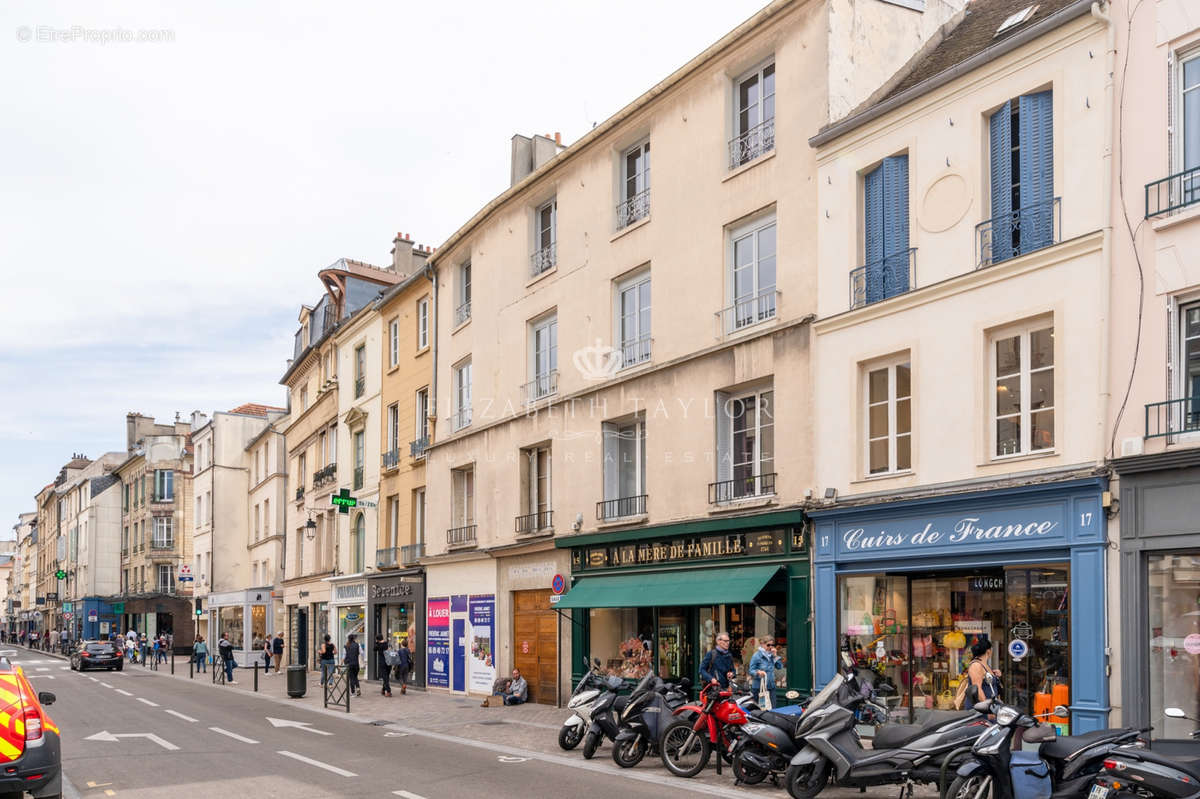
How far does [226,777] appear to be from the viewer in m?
12.4

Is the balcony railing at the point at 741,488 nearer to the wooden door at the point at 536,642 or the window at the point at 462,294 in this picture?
the wooden door at the point at 536,642

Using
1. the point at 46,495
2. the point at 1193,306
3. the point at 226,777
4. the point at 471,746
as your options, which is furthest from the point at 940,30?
the point at 46,495

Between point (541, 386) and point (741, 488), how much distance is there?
7.12 meters

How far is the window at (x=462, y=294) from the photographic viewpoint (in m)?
27.6

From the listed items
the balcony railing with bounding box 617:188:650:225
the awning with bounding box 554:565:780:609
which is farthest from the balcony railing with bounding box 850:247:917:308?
the balcony railing with bounding box 617:188:650:225

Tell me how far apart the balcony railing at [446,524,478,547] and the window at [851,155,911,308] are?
13233 mm

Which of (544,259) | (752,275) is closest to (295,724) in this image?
(544,259)

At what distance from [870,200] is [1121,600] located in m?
6.51

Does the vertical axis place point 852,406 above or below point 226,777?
above

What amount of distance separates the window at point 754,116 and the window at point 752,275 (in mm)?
1221

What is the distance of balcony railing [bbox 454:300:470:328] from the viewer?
2734 centimetres

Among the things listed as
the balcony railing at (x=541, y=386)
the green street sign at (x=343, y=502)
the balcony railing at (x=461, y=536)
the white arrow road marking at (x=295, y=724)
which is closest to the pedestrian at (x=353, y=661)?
the balcony railing at (x=461, y=536)

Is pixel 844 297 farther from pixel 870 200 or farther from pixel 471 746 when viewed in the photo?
pixel 471 746

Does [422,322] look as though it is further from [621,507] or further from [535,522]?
[621,507]
